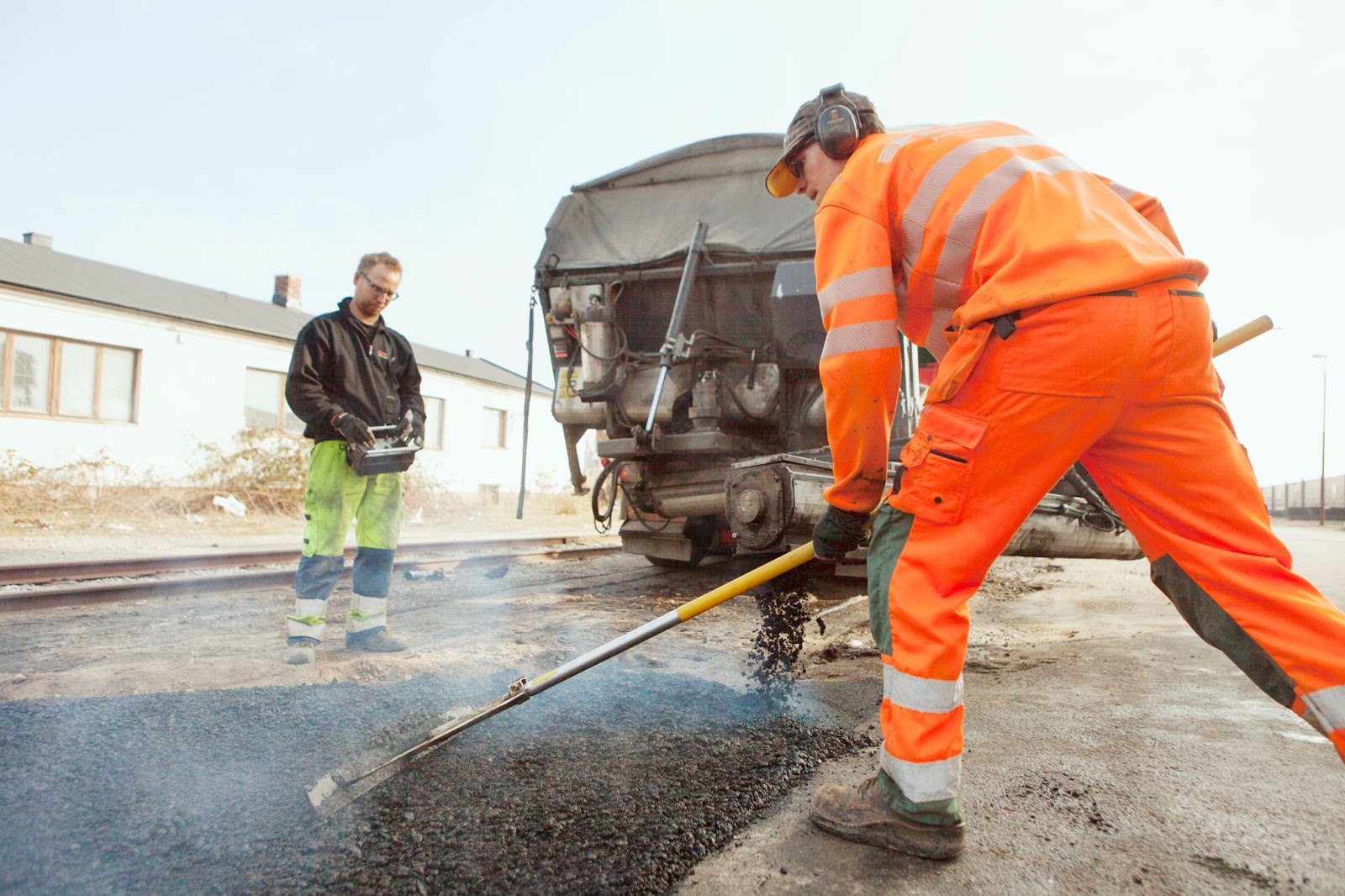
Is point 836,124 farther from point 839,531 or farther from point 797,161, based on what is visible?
point 839,531

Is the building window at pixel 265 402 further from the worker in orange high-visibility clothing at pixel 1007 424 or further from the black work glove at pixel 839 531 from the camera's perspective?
the worker in orange high-visibility clothing at pixel 1007 424

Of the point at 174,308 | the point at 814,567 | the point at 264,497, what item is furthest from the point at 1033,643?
the point at 174,308

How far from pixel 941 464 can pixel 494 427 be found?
22378 mm

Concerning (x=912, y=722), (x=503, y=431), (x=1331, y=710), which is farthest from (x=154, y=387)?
(x=1331, y=710)

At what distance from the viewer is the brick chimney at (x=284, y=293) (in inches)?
843

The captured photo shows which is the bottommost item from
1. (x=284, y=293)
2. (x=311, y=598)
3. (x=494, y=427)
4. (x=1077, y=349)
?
(x=311, y=598)

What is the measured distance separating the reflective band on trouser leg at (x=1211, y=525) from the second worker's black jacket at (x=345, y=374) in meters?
2.93

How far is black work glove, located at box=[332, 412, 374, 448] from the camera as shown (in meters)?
3.43

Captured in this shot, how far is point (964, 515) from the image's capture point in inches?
67.1

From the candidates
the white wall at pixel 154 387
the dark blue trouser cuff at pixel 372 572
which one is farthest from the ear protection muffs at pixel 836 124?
the white wall at pixel 154 387

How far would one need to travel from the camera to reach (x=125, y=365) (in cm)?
1432

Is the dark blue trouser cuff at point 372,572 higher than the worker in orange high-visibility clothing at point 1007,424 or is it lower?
lower

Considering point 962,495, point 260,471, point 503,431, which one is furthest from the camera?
point 503,431

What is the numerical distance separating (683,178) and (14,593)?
15.1 ft
